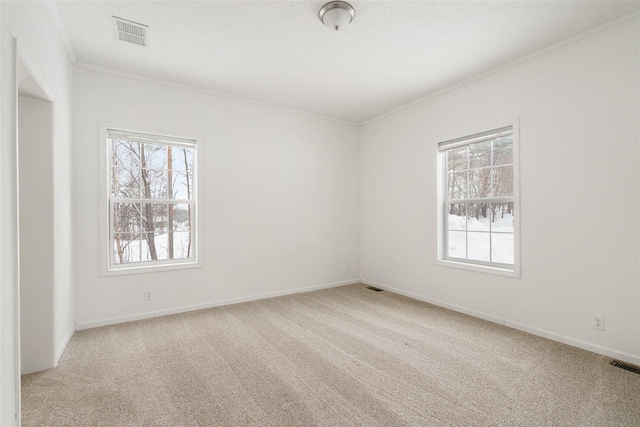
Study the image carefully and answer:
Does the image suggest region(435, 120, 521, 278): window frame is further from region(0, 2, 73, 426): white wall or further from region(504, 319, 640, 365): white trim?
region(0, 2, 73, 426): white wall

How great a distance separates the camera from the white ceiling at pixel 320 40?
2.34 m

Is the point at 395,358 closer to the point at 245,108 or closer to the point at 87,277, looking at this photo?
the point at 87,277

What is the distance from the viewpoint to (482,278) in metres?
3.45

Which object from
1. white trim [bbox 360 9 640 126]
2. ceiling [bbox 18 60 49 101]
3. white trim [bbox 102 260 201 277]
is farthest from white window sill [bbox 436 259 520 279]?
ceiling [bbox 18 60 49 101]

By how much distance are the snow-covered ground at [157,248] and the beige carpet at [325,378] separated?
0.73m

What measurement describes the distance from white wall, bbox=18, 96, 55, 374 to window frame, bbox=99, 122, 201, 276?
0.93m

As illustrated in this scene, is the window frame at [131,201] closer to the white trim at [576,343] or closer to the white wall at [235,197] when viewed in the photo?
the white wall at [235,197]

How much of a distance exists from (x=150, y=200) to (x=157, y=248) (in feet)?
1.87

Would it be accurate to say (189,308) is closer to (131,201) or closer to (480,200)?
(131,201)

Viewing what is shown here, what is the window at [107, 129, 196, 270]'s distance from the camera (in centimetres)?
343

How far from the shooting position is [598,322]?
2592mm

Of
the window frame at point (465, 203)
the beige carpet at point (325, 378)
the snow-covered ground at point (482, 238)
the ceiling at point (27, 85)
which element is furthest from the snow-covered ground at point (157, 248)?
the snow-covered ground at point (482, 238)

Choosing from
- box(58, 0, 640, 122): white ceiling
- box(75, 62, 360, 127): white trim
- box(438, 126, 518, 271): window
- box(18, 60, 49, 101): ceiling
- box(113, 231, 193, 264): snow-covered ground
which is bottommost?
box(113, 231, 193, 264): snow-covered ground

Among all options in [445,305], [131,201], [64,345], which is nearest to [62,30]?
[131,201]
